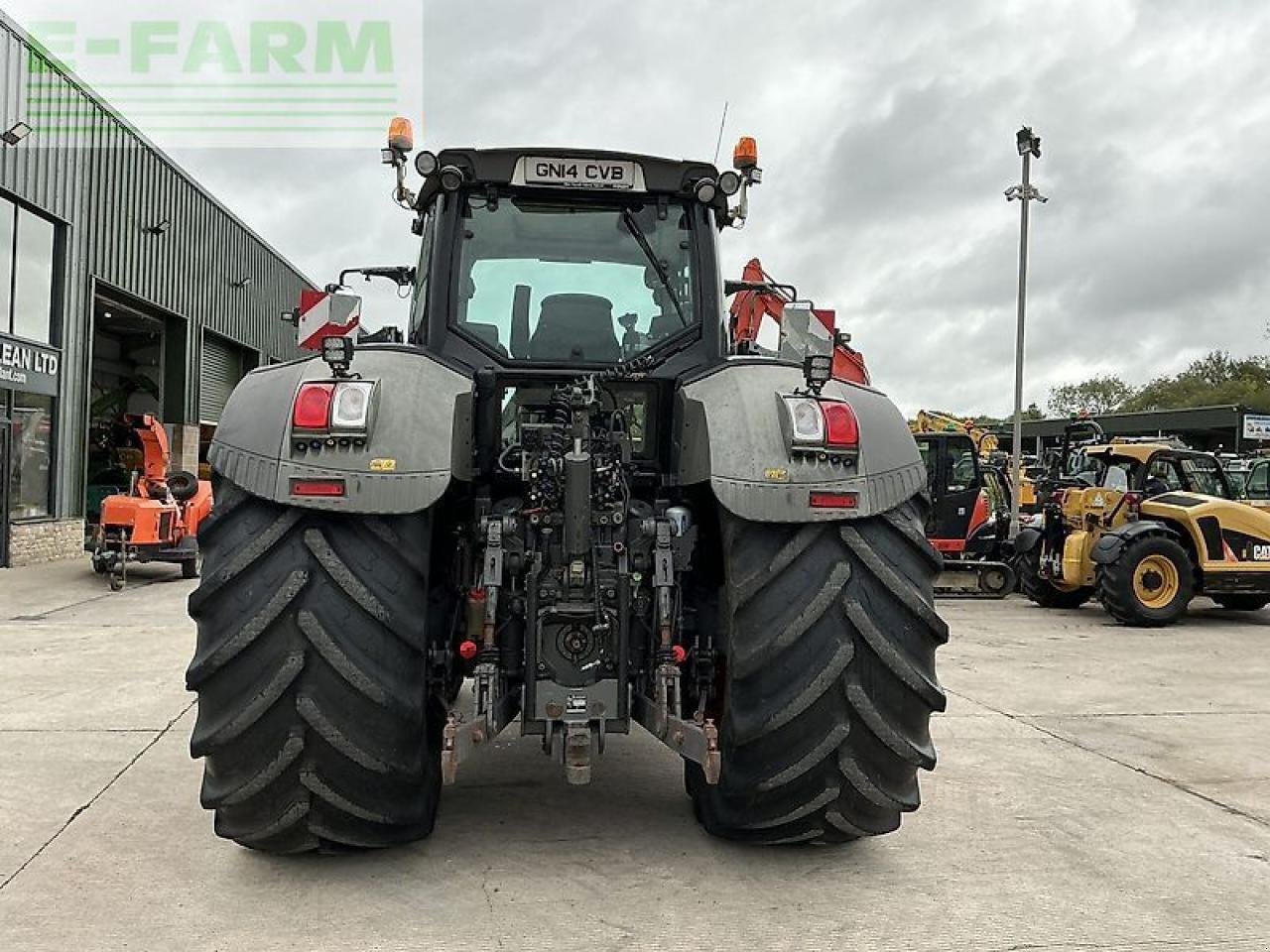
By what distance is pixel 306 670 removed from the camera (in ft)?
10.8

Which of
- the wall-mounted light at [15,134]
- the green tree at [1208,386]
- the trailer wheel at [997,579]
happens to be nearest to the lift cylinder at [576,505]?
the trailer wheel at [997,579]

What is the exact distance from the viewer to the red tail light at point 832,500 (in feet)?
11.4

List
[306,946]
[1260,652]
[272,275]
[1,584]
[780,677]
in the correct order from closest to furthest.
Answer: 1. [306,946]
2. [780,677]
3. [1260,652]
4. [1,584]
5. [272,275]

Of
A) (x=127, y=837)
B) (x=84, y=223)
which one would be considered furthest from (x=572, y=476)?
(x=84, y=223)

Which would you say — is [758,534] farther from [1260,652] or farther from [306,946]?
[1260,652]

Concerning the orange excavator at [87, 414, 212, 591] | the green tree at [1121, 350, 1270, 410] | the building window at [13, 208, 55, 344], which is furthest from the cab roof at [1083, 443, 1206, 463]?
the green tree at [1121, 350, 1270, 410]

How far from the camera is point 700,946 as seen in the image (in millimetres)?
3080

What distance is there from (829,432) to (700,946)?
1.61m

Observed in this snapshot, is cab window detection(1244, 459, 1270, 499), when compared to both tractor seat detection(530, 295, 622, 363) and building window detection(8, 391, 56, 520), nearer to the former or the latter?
tractor seat detection(530, 295, 622, 363)

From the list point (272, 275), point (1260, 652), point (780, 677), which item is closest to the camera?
point (780, 677)

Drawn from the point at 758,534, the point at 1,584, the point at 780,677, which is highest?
the point at 758,534

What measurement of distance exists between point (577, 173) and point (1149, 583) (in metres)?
10.2

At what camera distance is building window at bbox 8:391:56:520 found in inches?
614

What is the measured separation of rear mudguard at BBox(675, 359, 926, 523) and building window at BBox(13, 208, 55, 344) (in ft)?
49.2
